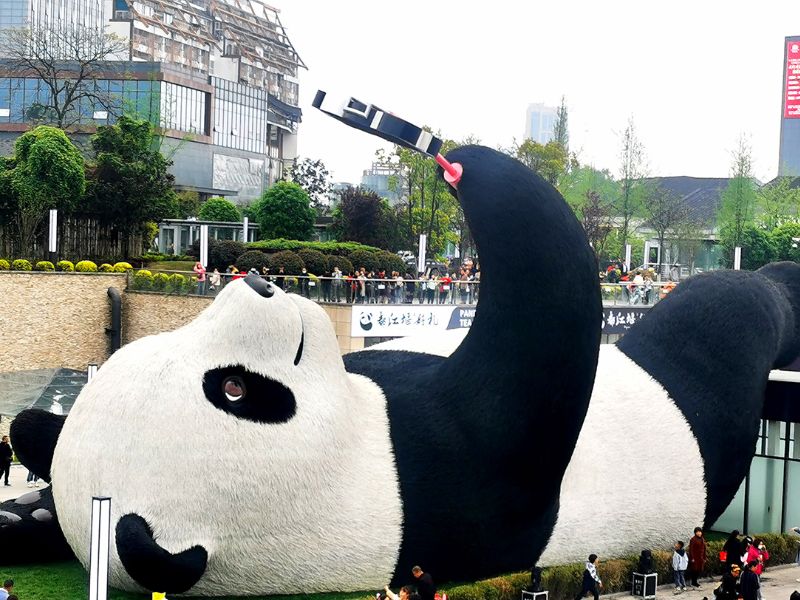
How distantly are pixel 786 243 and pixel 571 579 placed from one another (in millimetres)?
48731

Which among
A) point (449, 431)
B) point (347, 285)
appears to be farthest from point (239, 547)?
point (347, 285)

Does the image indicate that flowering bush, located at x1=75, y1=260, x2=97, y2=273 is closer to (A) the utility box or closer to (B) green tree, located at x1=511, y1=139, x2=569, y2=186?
(A) the utility box

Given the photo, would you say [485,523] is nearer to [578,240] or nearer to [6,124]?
[578,240]

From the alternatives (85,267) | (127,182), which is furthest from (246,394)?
(127,182)

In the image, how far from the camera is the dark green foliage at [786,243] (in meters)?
59.4

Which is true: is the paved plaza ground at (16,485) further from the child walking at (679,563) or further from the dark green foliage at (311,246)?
the dark green foliage at (311,246)

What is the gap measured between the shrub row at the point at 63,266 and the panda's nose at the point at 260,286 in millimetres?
23471

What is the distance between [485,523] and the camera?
1398 cm

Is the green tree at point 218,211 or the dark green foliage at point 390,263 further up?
the green tree at point 218,211

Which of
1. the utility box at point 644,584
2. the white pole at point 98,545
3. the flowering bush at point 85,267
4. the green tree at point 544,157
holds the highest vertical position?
the green tree at point 544,157

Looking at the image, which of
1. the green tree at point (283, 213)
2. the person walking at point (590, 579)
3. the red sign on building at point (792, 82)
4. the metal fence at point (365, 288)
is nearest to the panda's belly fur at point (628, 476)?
the person walking at point (590, 579)

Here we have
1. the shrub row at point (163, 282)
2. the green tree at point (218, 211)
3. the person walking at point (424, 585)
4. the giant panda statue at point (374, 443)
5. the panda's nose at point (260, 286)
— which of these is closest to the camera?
the person walking at point (424, 585)

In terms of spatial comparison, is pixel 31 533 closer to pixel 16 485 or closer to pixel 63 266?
pixel 16 485

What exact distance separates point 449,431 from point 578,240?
260 cm
